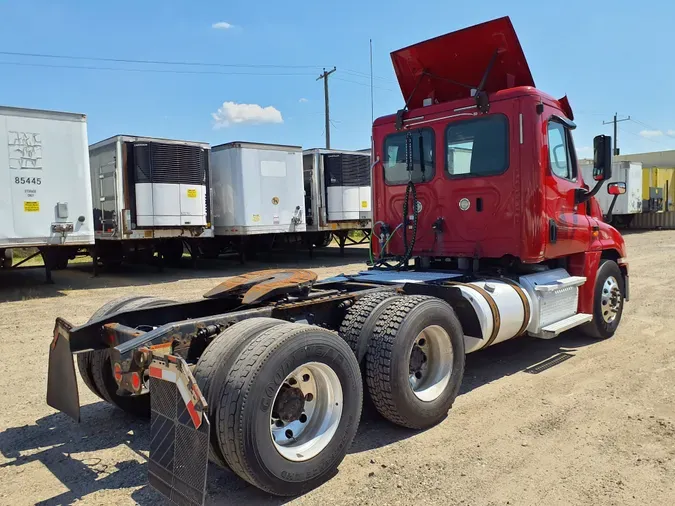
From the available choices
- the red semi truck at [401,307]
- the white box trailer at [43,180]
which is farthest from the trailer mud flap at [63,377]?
the white box trailer at [43,180]

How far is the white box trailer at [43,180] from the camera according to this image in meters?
10.2

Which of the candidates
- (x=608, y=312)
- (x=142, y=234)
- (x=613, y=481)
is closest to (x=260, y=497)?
(x=613, y=481)

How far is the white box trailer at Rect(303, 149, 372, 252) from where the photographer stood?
52.5 ft

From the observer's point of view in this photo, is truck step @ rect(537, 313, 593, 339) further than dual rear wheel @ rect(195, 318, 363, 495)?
Yes

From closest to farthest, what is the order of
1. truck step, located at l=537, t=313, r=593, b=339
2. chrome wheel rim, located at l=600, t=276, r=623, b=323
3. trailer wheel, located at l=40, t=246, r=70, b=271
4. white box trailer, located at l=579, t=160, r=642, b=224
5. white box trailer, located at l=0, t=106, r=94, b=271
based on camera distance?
truck step, located at l=537, t=313, r=593, b=339 → chrome wheel rim, located at l=600, t=276, r=623, b=323 → white box trailer, located at l=0, t=106, r=94, b=271 → trailer wheel, located at l=40, t=246, r=70, b=271 → white box trailer, located at l=579, t=160, r=642, b=224

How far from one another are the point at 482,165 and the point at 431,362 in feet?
7.38

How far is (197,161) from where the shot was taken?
43.7ft

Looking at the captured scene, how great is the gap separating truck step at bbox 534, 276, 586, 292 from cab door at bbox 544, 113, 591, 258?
0.89ft

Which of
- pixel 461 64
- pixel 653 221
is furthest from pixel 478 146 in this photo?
pixel 653 221

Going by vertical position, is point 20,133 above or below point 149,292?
above

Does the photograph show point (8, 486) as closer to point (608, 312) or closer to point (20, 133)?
point (608, 312)

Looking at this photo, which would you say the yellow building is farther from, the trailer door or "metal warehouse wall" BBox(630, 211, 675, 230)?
the trailer door

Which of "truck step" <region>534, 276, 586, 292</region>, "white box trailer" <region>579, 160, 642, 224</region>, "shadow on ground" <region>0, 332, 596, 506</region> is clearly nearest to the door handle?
"truck step" <region>534, 276, 586, 292</region>

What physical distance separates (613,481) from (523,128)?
3225 millimetres
